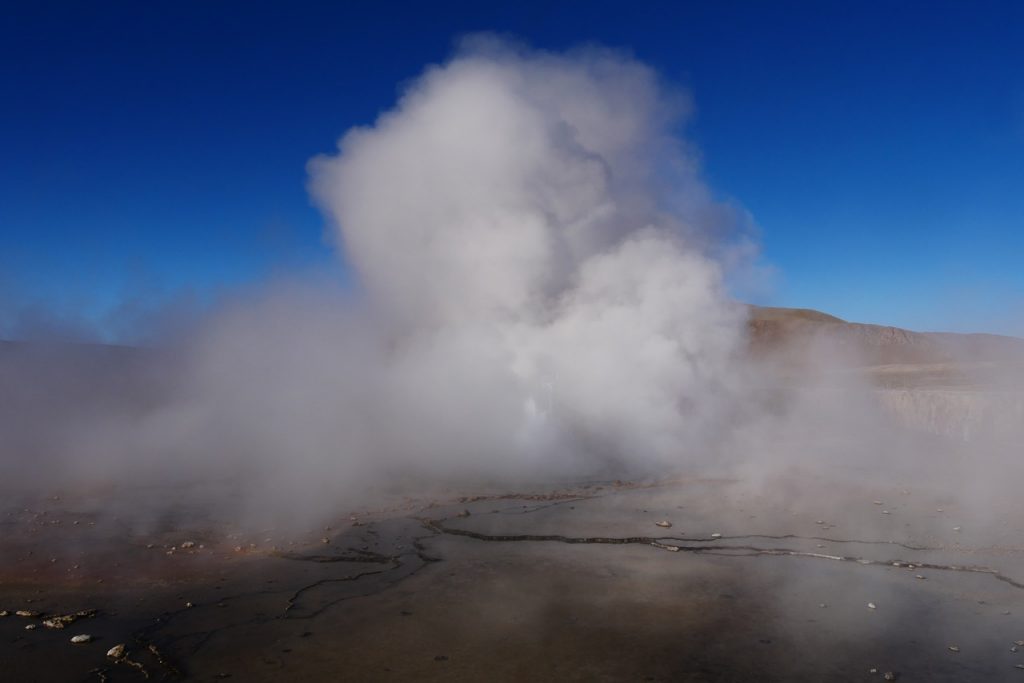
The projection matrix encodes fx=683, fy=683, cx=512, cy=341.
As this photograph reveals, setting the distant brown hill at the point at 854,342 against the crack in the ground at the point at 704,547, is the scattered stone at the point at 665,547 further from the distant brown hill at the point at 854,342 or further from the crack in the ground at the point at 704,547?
the distant brown hill at the point at 854,342

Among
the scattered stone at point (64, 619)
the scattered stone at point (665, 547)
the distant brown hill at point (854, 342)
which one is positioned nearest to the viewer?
the scattered stone at point (64, 619)

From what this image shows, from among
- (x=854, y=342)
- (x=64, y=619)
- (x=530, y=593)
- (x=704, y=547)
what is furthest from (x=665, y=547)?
(x=854, y=342)

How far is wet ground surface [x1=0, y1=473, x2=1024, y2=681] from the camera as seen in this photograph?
3754mm

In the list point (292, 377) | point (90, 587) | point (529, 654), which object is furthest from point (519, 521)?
point (292, 377)

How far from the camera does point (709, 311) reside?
37.4ft

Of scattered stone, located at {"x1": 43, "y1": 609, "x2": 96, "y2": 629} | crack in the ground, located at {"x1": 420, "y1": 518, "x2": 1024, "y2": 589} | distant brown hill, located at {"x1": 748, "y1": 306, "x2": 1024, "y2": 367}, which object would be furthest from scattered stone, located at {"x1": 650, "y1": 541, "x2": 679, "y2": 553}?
distant brown hill, located at {"x1": 748, "y1": 306, "x2": 1024, "y2": 367}

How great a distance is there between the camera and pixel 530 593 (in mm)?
4762

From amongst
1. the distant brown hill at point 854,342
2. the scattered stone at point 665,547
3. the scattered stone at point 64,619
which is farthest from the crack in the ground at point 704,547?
the distant brown hill at point 854,342

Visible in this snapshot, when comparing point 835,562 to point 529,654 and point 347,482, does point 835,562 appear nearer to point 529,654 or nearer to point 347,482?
point 529,654

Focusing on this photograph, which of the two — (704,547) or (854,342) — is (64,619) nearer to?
(704,547)

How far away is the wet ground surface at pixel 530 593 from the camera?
148 inches

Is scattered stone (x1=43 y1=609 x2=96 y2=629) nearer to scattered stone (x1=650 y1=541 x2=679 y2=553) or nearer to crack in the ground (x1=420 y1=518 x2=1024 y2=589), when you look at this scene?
crack in the ground (x1=420 y1=518 x2=1024 y2=589)

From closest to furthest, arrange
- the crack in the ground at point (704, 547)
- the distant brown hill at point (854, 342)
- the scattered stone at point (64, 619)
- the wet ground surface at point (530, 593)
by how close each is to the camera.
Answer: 1. the wet ground surface at point (530, 593)
2. the scattered stone at point (64, 619)
3. the crack in the ground at point (704, 547)
4. the distant brown hill at point (854, 342)

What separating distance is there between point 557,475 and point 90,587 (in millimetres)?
5304
